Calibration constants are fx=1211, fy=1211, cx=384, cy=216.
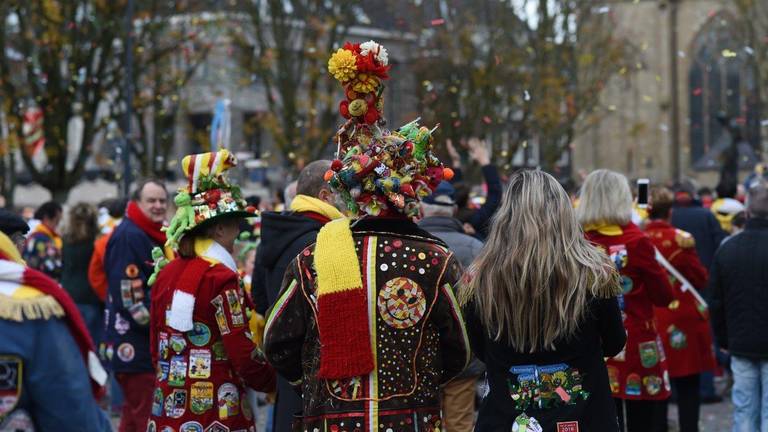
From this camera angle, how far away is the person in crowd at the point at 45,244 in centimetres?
1235

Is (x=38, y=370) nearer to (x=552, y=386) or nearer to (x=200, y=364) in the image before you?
(x=200, y=364)

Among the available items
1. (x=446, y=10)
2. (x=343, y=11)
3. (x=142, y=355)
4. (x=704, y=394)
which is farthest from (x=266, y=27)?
(x=142, y=355)

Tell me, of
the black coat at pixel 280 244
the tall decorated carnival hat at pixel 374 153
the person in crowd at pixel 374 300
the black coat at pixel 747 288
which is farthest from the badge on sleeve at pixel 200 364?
the black coat at pixel 747 288

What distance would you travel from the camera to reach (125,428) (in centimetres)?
764

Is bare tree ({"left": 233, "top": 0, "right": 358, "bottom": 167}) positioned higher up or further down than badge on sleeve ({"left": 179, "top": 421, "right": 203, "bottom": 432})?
higher up

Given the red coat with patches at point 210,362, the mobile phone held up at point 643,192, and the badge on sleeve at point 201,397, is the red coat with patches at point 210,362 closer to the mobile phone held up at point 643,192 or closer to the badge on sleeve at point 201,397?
the badge on sleeve at point 201,397

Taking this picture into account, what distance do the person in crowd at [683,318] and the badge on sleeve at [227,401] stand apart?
4073 mm

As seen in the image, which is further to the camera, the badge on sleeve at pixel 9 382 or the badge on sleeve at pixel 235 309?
the badge on sleeve at pixel 235 309

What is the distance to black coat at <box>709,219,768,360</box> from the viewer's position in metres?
7.72

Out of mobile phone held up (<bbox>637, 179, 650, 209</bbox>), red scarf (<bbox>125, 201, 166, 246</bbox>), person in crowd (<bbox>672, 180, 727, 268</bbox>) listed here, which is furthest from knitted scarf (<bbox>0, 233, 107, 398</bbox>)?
person in crowd (<bbox>672, 180, 727, 268</bbox>)

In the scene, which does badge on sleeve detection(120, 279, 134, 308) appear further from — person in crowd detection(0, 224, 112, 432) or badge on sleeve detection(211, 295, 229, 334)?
person in crowd detection(0, 224, 112, 432)

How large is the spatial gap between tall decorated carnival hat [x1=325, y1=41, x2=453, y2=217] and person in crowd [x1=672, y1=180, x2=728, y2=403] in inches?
280

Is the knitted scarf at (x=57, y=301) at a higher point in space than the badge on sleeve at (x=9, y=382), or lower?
higher

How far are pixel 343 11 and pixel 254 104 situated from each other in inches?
853
